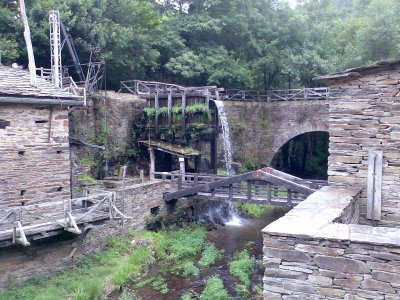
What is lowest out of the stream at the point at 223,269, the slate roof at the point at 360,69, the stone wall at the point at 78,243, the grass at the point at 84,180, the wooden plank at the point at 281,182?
the stream at the point at 223,269

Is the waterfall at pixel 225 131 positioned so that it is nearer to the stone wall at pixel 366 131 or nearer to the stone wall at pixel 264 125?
the stone wall at pixel 264 125

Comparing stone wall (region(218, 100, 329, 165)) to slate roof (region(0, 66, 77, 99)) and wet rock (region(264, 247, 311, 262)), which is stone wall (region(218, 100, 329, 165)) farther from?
wet rock (region(264, 247, 311, 262))

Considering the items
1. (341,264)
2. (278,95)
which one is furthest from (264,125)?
(341,264)

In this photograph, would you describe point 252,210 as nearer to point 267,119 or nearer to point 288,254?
point 267,119

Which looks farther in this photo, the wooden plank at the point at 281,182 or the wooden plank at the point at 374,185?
the wooden plank at the point at 281,182

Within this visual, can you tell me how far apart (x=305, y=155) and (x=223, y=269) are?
1541 cm

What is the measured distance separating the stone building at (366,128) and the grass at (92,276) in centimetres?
674

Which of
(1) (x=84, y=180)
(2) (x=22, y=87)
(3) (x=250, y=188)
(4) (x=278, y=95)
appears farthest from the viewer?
(4) (x=278, y=95)

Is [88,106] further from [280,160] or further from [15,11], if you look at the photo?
[280,160]

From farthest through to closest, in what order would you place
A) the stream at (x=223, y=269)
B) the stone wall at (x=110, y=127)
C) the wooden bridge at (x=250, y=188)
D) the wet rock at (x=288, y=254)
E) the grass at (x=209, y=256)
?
the stone wall at (x=110, y=127), the wooden bridge at (x=250, y=188), the grass at (x=209, y=256), the stream at (x=223, y=269), the wet rock at (x=288, y=254)

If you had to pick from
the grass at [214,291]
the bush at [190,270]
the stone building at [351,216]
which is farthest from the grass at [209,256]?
the stone building at [351,216]

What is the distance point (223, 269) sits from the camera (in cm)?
1216

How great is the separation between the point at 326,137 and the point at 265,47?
693cm

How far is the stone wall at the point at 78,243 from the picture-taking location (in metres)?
9.80
